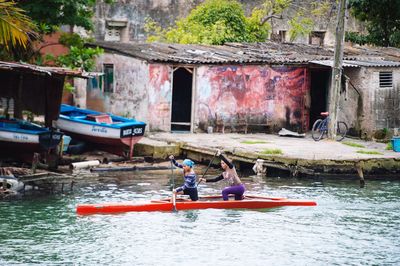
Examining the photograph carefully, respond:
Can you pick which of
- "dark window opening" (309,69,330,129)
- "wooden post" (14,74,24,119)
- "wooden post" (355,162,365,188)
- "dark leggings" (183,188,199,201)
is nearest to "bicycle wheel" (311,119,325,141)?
"dark window opening" (309,69,330,129)

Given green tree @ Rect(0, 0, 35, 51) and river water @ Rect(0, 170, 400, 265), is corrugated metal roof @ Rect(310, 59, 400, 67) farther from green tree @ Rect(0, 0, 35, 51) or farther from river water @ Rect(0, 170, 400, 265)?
green tree @ Rect(0, 0, 35, 51)

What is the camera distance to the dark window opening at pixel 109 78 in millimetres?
34062

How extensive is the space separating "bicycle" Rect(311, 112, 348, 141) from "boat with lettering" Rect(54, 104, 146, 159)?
6.21 m

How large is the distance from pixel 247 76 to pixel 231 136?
242 centimetres

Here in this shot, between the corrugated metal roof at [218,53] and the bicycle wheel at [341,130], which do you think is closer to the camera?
the corrugated metal roof at [218,53]

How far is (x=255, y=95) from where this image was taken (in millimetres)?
34062

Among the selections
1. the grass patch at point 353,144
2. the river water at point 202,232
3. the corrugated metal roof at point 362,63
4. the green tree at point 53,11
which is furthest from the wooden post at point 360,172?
the green tree at point 53,11

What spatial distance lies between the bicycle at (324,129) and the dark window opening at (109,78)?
7064 millimetres

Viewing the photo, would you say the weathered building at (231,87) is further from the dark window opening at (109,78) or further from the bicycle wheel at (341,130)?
the bicycle wheel at (341,130)

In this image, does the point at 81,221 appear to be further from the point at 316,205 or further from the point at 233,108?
the point at 233,108

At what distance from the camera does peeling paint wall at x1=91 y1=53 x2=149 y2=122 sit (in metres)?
32.6

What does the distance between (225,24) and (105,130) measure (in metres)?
11.3

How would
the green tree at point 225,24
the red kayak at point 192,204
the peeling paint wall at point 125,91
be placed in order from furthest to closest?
the green tree at point 225,24 < the peeling paint wall at point 125,91 < the red kayak at point 192,204

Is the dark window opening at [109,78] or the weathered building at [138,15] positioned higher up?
the weathered building at [138,15]
